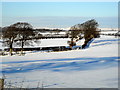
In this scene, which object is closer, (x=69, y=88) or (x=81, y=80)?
(x=69, y=88)

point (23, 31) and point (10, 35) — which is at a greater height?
point (23, 31)

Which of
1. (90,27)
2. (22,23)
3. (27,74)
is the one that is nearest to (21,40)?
(22,23)

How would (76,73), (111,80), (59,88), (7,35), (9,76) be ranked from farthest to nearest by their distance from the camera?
1. (7,35)
2. (76,73)
3. (9,76)
4. (111,80)
5. (59,88)

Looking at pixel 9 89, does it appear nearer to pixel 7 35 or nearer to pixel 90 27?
pixel 7 35

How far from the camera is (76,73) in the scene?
25.9 ft

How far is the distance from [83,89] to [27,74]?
3.03 m

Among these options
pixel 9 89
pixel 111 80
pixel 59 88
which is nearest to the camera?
pixel 9 89

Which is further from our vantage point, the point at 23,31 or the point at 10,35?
the point at 23,31

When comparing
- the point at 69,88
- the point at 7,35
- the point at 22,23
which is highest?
the point at 22,23

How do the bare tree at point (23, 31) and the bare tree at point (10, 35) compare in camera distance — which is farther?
the bare tree at point (23, 31)

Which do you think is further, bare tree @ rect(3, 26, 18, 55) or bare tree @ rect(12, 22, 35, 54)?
bare tree @ rect(12, 22, 35, 54)

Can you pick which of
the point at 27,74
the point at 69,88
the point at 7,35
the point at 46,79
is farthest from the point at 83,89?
→ the point at 7,35

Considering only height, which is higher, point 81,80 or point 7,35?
point 7,35

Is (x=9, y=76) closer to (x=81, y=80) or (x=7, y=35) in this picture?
(x=81, y=80)
